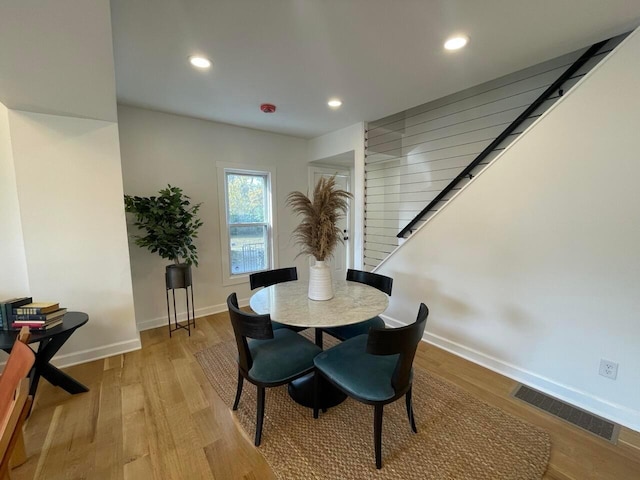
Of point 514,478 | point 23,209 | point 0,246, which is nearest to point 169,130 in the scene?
point 23,209

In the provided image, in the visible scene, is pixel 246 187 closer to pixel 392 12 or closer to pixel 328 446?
pixel 392 12

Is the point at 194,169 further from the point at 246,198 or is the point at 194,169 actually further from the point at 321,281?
the point at 321,281

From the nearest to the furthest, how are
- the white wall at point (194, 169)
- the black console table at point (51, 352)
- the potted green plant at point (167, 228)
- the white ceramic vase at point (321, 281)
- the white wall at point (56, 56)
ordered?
the white wall at point (56, 56), the black console table at point (51, 352), the white ceramic vase at point (321, 281), the potted green plant at point (167, 228), the white wall at point (194, 169)

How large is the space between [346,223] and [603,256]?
11.3 feet

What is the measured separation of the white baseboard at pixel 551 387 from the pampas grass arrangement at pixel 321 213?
174 cm

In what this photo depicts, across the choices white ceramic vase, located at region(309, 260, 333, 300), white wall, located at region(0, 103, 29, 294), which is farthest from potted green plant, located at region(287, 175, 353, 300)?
white wall, located at region(0, 103, 29, 294)

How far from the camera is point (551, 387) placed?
208cm

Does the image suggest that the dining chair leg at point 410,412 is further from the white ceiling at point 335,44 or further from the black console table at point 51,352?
the black console table at point 51,352

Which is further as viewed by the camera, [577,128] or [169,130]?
[169,130]

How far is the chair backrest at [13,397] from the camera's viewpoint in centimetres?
81

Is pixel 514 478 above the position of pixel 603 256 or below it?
below

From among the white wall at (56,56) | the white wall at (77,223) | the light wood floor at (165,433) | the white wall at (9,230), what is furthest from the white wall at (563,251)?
the white wall at (9,230)

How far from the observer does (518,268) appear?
7.29 feet

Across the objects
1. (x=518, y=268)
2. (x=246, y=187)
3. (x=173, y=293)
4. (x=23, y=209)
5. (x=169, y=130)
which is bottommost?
(x=173, y=293)
